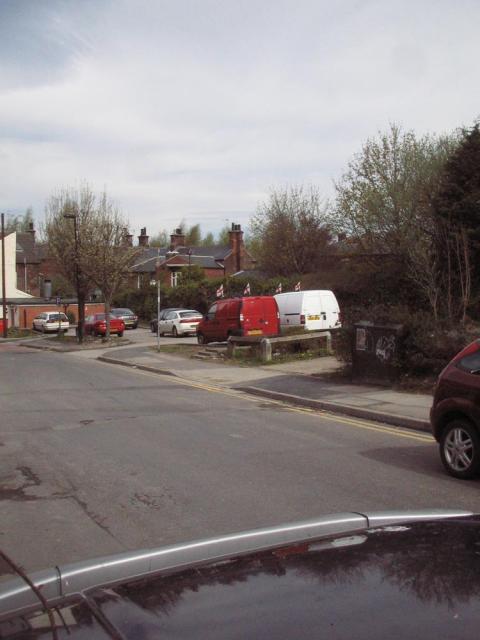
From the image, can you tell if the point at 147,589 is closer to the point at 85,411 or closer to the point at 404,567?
the point at 404,567

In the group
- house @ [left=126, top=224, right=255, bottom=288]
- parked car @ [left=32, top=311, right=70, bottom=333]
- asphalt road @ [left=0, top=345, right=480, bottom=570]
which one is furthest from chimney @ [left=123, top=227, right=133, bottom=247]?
house @ [left=126, top=224, right=255, bottom=288]

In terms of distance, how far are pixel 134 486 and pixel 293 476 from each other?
1705mm

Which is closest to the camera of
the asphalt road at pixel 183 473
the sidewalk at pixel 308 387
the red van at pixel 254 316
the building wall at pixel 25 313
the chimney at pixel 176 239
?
the asphalt road at pixel 183 473

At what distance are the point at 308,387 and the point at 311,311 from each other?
35.2ft

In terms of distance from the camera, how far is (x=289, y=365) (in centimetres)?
1886

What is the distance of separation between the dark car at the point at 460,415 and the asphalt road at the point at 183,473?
0.25 metres

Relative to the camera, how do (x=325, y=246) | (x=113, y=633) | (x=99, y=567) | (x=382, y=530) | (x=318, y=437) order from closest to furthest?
(x=113, y=633) → (x=99, y=567) → (x=382, y=530) → (x=318, y=437) → (x=325, y=246)

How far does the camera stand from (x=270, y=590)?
6.39 feet

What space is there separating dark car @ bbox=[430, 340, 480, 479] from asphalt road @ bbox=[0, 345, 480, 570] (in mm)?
246

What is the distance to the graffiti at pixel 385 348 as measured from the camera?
45.3 feet

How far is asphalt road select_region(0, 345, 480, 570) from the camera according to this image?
5449 mm

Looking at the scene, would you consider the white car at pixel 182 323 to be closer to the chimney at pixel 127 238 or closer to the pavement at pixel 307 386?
the chimney at pixel 127 238

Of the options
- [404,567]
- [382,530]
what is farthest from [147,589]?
[382,530]

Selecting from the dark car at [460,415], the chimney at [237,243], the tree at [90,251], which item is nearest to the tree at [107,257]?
the tree at [90,251]
